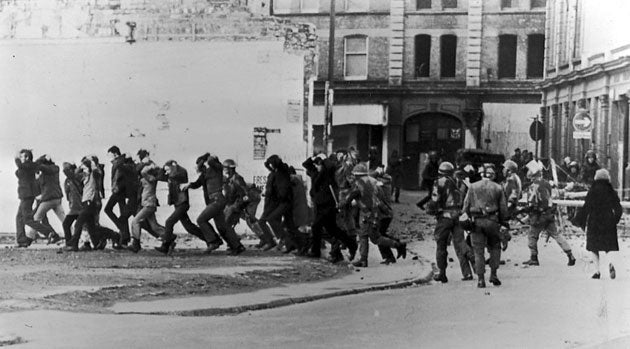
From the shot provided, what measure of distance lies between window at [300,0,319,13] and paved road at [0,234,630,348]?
6.94 metres

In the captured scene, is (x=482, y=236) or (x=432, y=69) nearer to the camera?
(x=482, y=236)

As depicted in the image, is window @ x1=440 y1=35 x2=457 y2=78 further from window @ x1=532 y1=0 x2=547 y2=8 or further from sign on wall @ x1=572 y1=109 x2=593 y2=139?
sign on wall @ x1=572 y1=109 x2=593 y2=139

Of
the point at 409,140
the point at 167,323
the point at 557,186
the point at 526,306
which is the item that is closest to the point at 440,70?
the point at 409,140

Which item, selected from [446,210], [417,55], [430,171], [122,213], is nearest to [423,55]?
[417,55]

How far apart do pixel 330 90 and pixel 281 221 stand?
2775 millimetres

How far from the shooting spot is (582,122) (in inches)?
761

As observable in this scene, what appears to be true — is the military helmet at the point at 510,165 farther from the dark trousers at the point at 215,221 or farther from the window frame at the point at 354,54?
the dark trousers at the point at 215,221

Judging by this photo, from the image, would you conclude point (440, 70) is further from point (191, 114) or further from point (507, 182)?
point (191, 114)

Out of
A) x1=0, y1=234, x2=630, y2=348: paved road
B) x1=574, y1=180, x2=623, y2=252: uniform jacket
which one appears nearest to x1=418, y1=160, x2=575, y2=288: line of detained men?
x1=0, y1=234, x2=630, y2=348: paved road

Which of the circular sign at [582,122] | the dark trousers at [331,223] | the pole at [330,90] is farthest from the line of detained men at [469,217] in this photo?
the circular sign at [582,122]

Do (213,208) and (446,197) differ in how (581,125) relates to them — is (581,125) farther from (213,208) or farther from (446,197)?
(213,208)

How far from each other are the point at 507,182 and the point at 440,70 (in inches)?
90.0

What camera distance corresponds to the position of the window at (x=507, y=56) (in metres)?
16.2

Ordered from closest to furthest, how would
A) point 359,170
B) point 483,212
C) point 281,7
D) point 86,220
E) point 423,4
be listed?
point 483,212 < point 359,170 < point 423,4 < point 86,220 < point 281,7
